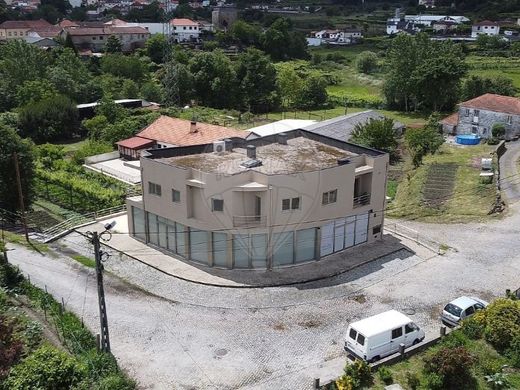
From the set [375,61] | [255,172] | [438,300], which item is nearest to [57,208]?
[255,172]

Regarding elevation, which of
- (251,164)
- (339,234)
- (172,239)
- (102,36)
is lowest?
(172,239)

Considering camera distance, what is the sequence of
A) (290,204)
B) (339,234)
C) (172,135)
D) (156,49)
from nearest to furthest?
(290,204) < (339,234) < (172,135) < (156,49)

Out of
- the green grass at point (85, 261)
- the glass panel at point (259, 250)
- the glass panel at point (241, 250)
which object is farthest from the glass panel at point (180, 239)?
the green grass at point (85, 261)

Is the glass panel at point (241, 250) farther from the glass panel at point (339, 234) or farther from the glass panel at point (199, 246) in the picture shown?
the glass panel at point (339, 234)

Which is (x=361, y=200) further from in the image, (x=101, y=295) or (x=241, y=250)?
(x=101, y=295)

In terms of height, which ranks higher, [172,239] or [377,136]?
[377,136]

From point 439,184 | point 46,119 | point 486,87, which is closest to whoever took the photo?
point 439,184

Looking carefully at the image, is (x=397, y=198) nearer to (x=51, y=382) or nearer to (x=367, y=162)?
(x=367, y=162)

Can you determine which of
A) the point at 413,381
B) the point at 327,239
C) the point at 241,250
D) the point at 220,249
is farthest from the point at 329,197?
the point at 413,381
